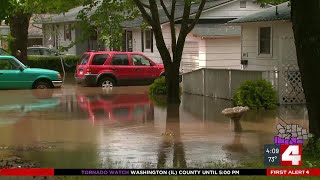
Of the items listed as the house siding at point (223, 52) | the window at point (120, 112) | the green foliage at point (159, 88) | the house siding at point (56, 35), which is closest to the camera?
the window at point (120, 112)

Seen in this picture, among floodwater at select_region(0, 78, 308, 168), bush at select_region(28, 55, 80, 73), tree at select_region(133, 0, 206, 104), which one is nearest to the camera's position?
floodwater at select_region(0, 78, 308, 168)

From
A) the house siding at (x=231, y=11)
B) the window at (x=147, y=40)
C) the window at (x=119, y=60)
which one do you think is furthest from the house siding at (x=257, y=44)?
the window at (x=147, y=40)

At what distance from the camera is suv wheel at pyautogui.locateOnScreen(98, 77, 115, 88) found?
87.4 feet

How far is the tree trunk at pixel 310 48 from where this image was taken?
8977 millimetres

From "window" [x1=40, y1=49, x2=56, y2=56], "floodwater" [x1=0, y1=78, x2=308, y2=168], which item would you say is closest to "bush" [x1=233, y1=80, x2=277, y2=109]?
"floodwater" [x1=0, y1=78, x2=308, y2=168]

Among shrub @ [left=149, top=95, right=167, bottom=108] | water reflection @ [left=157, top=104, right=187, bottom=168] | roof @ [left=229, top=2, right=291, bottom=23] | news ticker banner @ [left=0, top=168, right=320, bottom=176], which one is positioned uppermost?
roof @ [left=229, top=2, right=291, bottom=23]

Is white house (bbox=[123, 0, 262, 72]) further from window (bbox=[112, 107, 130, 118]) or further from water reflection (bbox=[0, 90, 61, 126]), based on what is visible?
window (bbox=[112, 107, 130, 118])

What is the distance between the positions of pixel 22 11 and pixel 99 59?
13.2ft

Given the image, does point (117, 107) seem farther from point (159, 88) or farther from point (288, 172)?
point (288, 172)

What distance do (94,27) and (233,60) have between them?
8.83m

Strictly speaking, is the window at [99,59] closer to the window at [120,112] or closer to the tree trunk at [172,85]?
the tree trunk at [172,85]

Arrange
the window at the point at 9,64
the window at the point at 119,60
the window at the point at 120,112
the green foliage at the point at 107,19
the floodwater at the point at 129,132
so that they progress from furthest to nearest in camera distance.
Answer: the window at the point at 119,60, the window at the point at 9,64, the green foliage at the point at 107,19, the window at the point at 120,112, the floodwater at the point at 129,132

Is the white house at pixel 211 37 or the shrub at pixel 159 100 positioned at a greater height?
the white house at pixel 211 37

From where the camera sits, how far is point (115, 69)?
26.8 metres
